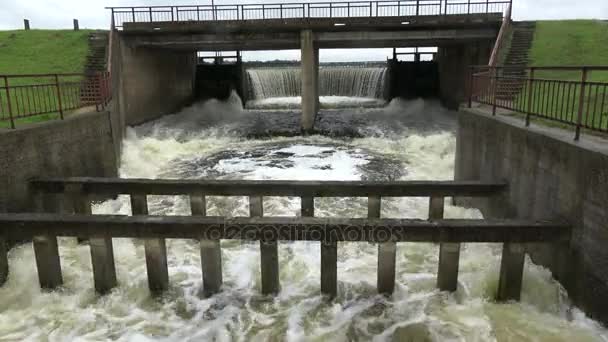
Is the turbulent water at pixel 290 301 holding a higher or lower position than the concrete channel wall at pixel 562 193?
lower

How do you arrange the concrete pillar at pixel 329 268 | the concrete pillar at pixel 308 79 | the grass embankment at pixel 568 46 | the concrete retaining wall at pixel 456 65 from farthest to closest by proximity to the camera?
the concrete retaining wall at pixel 456 65 → the concrete pillar at pixel 308 79 → the grass embankment at pixel 568 46 → the concrete pillar at pixel 329 268

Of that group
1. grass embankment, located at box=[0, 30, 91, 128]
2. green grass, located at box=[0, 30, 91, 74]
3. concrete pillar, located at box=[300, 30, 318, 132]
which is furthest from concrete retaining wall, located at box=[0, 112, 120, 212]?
concrete pillar, located at box=[300, 30, 318, 132]

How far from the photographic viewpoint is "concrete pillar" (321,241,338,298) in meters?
5.99

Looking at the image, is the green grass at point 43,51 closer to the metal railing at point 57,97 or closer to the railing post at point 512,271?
the metal railing at point 57,97

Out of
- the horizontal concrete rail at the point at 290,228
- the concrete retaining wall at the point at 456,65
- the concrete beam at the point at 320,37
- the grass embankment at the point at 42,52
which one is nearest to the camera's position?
the horizontal concrete rail at the point at 290,228

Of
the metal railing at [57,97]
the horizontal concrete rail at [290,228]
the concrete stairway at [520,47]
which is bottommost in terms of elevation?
the horizontal concrete rail at [290,228]

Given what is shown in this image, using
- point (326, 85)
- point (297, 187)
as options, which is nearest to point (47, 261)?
point (297, 187)

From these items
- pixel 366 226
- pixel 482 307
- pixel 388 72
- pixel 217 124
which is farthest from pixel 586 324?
pixel 388 72

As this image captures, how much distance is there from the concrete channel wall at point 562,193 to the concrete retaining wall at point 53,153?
8524 mm

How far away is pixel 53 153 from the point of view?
30.1 feet

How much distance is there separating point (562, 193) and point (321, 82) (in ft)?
101

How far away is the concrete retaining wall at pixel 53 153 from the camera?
25.5 ft

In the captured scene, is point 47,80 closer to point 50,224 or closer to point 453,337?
point 50,224

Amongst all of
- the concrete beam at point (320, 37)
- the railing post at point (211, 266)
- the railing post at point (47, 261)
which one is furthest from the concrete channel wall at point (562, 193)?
the concrete beam at point (320, 37)
